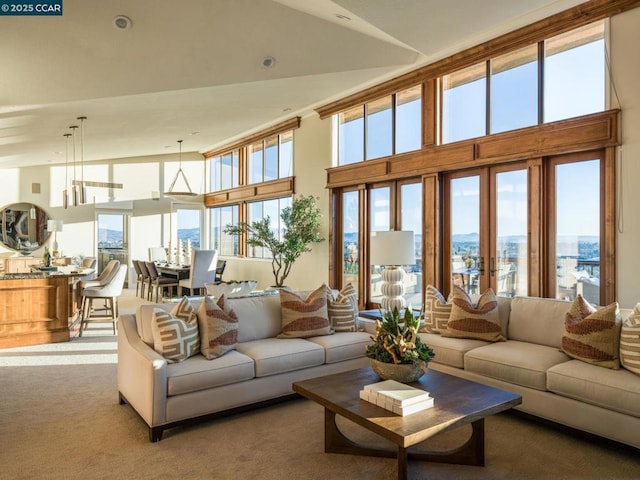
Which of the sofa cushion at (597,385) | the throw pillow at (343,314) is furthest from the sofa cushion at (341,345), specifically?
the sofa cushion at (597,385)

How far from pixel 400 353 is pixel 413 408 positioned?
0.47 meters

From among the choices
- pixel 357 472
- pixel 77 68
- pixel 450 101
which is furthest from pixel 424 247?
pixel 77 68

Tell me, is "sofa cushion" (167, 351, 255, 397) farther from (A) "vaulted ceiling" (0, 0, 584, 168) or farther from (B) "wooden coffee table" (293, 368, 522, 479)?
(A) "vaulted ceiling" (0, 0, 584, 168)

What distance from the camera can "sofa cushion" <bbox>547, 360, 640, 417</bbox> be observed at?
265 centimetres

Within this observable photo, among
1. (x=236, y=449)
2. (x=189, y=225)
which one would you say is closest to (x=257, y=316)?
(x=236, y=449)

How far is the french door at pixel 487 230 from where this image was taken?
17.2 ft

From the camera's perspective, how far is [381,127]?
23.0 feet

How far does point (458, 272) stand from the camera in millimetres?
5891

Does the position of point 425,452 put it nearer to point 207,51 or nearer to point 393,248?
point 393,248

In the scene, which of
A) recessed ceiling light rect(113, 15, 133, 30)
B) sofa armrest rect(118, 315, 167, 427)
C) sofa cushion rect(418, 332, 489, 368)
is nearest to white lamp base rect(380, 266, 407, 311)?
sofa cushion rect(418, 332, 489, 368)

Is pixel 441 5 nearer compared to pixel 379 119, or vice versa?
pixel 441 5

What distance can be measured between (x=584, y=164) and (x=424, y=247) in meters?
2.22

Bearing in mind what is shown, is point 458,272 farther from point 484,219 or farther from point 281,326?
point 281,326

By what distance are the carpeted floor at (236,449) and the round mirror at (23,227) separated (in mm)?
7591
